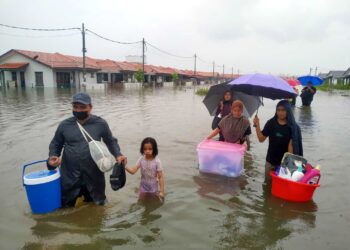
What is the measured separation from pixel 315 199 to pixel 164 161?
317 centimetres

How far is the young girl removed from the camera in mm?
4074

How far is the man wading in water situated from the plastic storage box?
183cm

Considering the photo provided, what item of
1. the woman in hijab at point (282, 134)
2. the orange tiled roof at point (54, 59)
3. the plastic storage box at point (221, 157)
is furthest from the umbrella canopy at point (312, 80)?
the orange tiled roof at point (54, 59)

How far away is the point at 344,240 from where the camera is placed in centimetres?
351

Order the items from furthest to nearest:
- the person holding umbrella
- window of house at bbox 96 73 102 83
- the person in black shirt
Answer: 1. window of house at bbox 96 73 102 83
2. the person in black shirt
3. the person holding umbrella

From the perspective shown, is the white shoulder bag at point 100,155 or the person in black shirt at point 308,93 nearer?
the white shoulder bag at point 100,155

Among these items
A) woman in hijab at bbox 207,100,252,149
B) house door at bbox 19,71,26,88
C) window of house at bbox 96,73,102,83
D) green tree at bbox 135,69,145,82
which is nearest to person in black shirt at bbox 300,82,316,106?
woman in hijab at bbox 207,100,252,149

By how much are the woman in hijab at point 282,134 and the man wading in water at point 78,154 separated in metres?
2.48

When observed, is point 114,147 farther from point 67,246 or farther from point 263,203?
point 263,203

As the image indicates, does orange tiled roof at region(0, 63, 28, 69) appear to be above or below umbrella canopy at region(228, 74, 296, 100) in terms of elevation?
above

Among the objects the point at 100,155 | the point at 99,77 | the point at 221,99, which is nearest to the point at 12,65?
the point at 99,77

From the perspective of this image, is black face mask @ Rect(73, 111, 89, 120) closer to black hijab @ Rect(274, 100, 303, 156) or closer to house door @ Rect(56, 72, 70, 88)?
black hijab @ Rect(274, 100, 303, 156)

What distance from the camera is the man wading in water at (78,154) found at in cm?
359

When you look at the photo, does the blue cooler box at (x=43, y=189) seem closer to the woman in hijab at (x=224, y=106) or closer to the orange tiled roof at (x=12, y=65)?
the woman in hijab at (x=224, y=106)
